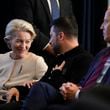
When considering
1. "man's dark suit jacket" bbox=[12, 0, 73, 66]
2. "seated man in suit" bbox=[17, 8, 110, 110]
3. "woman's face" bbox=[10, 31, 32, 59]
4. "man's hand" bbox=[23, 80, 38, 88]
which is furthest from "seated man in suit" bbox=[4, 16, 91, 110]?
"man's dark suit jacket" bbox=[12, 0, 73, 66]

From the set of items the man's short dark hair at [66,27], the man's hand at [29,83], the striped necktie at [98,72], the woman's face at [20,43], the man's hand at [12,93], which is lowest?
the man's hand at [12,93]

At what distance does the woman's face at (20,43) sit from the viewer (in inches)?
99.7

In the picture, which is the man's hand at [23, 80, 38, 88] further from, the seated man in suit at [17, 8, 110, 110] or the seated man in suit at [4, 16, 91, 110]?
the seated man in suit at [17, 8, 110, 110]

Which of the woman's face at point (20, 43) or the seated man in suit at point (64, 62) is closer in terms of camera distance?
the seated man in suit at point (64, 62)

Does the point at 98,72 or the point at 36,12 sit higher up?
the point at 36,12

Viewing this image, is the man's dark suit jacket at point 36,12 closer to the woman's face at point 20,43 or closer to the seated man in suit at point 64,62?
the woman's face at point 20,43

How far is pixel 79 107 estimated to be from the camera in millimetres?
272

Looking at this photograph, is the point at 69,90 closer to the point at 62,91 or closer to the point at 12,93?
the point at 62,91

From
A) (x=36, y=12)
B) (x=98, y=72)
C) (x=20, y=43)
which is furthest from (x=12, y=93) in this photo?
(x=36, y=12)

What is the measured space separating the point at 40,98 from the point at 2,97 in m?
0.57

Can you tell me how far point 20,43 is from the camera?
2535mm

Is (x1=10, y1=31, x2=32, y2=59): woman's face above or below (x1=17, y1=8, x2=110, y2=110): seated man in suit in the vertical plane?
above

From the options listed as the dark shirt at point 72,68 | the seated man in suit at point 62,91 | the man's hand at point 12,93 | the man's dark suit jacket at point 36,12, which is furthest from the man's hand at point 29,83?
the man's dark suit jacket at point 36,12

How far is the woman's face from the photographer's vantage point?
2.53 m
